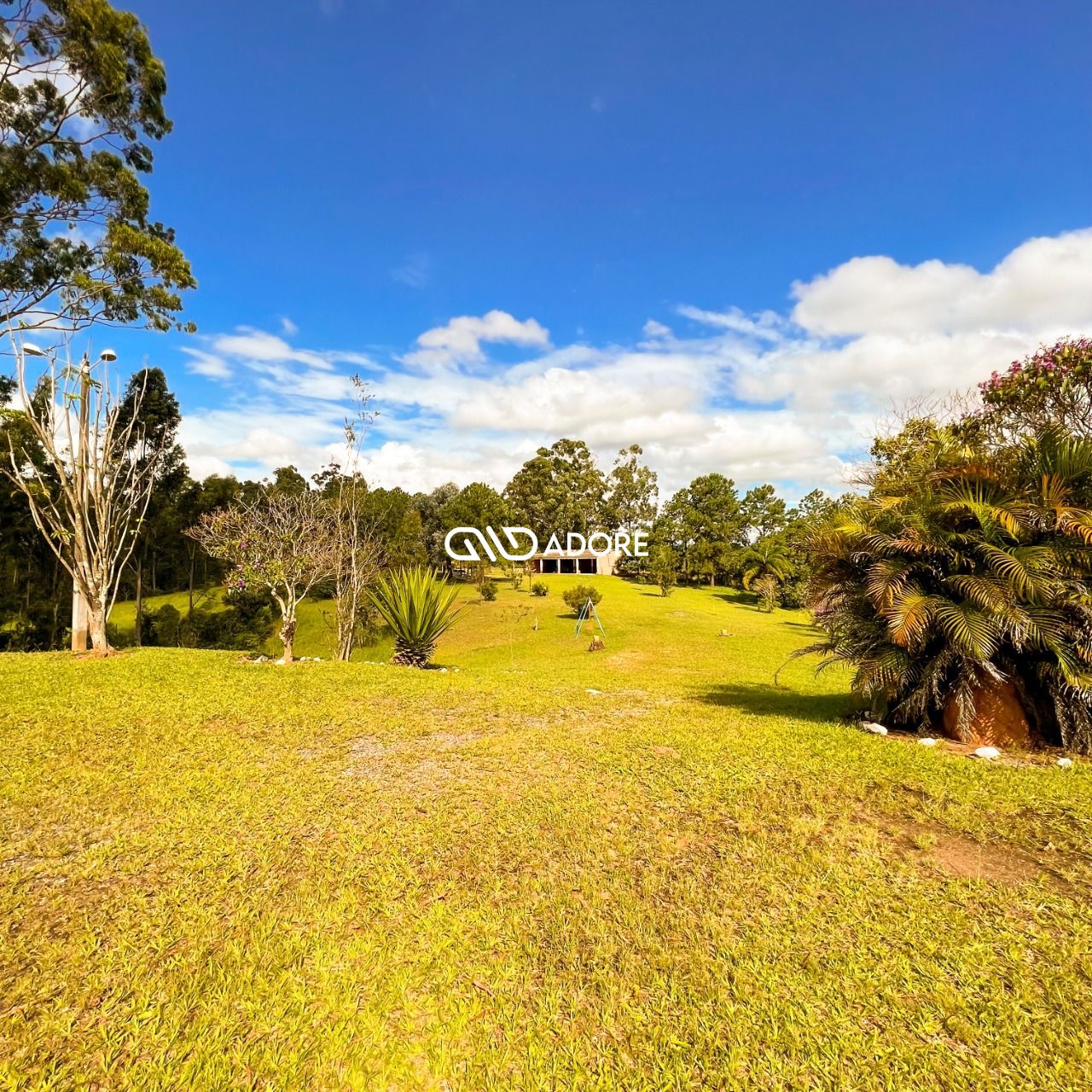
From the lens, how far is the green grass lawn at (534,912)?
1.72 metres

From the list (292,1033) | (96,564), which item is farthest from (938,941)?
(96,564)

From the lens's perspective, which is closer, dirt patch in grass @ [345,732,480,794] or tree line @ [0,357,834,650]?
dirt patch in grass @ [345,732,480,794]

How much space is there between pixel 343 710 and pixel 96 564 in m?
5.77

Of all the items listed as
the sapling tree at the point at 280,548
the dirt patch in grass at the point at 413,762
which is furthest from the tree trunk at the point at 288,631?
the dirt patch in grass at the point at 413,762

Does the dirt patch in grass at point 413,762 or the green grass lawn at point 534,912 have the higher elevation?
the green grass lawn at point 534,912

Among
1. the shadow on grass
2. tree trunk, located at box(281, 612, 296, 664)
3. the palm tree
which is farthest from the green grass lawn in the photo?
the palm tree

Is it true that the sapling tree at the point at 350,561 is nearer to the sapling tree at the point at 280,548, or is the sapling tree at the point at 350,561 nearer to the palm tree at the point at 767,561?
the sapling tree at the point at 280,548

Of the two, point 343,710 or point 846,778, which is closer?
point 846,778

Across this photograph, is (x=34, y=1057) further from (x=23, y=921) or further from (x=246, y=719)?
(x=246, y=719)

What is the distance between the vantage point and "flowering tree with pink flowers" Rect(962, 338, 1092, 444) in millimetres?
10461

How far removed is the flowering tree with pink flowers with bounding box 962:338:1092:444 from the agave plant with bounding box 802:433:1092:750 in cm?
692

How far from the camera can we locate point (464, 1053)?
1.73 m

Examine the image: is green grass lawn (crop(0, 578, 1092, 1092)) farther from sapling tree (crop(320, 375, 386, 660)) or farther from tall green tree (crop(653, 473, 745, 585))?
tall green tree (crop(653, 473, 745, 585))

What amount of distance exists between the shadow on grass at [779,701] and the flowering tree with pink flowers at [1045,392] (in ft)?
22.3
